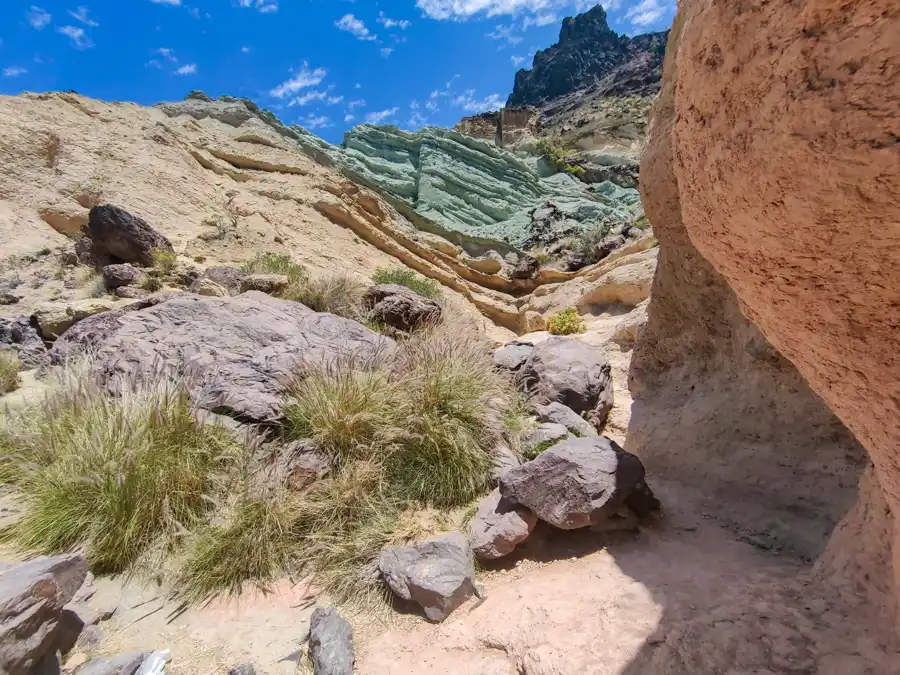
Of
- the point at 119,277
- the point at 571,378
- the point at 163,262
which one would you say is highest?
the point at 163,262

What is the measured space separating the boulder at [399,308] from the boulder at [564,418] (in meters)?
2.28

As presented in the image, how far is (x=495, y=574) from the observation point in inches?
87.0

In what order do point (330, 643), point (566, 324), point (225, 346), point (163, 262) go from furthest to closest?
point (566, 324) → point (163, 262) → point (225, 346) → point (330, 643)

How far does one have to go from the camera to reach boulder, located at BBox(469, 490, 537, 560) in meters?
2.23

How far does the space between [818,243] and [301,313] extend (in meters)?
4.36

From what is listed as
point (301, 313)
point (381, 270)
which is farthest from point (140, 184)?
point (301, 313)

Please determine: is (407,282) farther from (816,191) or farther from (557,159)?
(557,159)

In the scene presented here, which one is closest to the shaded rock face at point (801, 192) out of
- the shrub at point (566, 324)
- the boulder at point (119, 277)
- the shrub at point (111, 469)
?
the shrub at point (111, 469)

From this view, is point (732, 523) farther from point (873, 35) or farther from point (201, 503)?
point (201, 503)

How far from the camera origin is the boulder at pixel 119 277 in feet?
21.2

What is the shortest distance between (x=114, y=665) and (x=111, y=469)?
995mm

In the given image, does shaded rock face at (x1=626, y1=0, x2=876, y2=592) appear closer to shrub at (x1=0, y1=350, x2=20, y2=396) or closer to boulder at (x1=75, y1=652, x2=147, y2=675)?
boulder at (x1=75, y1=652, x2=147, y2=675)

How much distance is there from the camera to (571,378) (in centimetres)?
428

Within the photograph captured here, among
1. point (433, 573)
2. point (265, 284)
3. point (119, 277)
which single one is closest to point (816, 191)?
point (433, 573)
